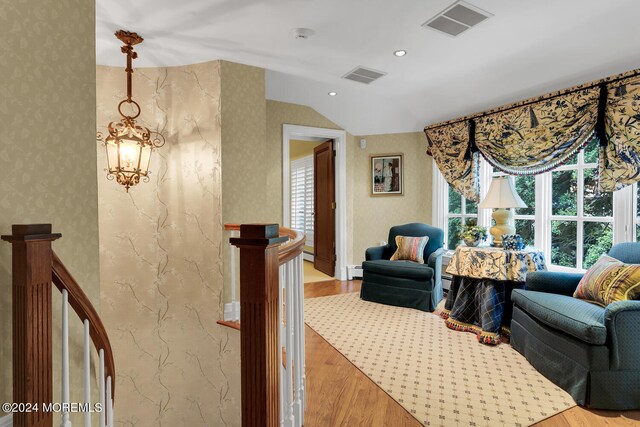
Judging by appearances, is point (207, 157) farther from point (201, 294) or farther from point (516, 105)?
point (516, 105)

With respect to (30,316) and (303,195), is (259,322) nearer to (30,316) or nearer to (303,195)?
(30,316)

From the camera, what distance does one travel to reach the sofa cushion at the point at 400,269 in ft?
12.2

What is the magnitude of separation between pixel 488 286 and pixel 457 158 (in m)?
1.78

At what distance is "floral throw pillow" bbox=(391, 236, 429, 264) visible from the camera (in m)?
4.04

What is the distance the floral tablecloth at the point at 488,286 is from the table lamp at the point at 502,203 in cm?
23

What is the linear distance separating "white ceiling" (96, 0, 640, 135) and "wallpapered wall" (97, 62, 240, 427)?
0.29 metres

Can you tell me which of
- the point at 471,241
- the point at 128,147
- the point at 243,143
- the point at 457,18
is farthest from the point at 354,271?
the point at 457,18

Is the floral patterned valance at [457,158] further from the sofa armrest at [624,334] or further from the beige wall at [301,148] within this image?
the beige wall at [301,148]

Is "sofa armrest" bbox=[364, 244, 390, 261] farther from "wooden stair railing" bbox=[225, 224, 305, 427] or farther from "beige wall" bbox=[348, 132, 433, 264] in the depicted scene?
"wooden stair railing" bbox=[225, 224, 305, 427]

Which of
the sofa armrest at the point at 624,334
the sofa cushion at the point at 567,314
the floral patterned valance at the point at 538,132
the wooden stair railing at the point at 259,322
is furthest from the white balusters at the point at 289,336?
the floral patterned valance at the point at 538,132

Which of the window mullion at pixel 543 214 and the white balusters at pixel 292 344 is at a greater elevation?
the window mullion at pixel 543 214

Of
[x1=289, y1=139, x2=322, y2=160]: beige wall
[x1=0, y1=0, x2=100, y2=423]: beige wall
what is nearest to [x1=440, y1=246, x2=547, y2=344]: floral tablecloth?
[x1=0, y1=0, x2=100, y2=423]: beige wall

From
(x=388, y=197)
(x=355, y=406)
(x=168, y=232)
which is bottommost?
(x=355, y=406)

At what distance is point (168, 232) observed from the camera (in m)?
3.50
